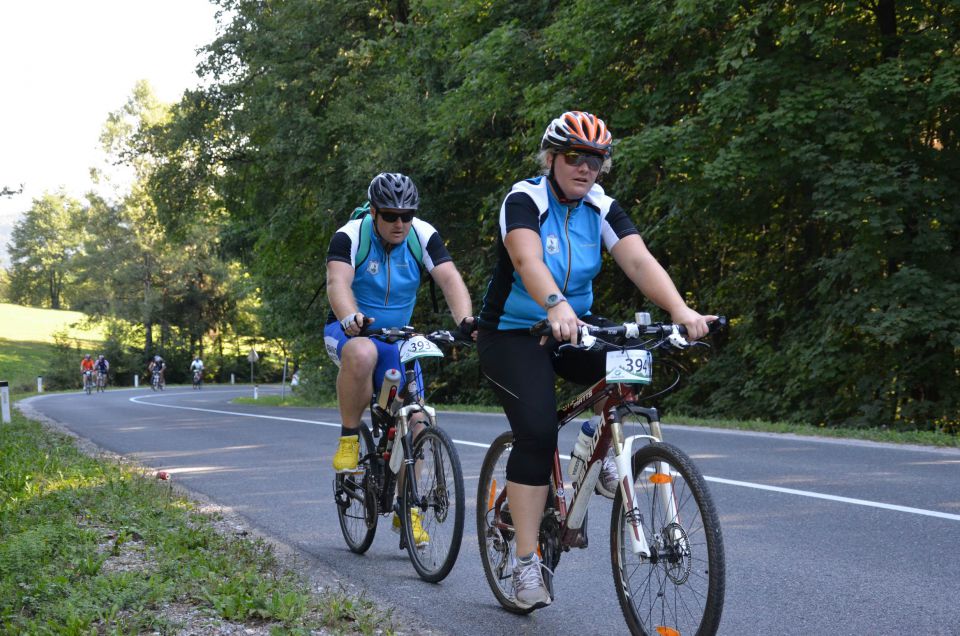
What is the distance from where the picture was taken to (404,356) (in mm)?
5543

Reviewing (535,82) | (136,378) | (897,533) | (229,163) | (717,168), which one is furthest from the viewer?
(136,378)

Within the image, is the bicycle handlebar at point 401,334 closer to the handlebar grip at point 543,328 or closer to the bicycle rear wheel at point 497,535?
the bicycle rear wheel at point 497,535

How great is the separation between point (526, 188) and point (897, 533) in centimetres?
328

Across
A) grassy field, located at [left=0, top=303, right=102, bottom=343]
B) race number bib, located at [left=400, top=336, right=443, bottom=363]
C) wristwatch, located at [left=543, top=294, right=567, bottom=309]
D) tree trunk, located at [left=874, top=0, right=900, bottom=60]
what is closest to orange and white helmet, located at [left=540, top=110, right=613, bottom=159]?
wristwatch, located at [left=543, top=294, right=567, bottom=309]

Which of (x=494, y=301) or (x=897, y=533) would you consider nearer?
(x=494, y=301)

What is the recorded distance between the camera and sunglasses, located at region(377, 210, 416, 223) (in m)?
5.55

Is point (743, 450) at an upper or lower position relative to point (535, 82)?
lower

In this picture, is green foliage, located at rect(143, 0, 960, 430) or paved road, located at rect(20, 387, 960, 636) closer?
paved road, located at rect(20, 387, 960, 636)

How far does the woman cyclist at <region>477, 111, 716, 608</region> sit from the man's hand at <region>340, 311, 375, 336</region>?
0.93m

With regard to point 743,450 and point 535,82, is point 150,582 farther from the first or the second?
point 535,82

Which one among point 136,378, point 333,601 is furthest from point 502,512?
point 136,378

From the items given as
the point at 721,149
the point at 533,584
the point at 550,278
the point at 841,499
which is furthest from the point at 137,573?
the point at 721,149

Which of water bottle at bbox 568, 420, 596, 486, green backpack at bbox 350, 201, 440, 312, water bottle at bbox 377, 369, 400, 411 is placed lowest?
water bottle at bbox 568, 420, 596, 486

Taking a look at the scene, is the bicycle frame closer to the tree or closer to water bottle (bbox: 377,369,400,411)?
water bottle (bbox: 377,369,400,411)
